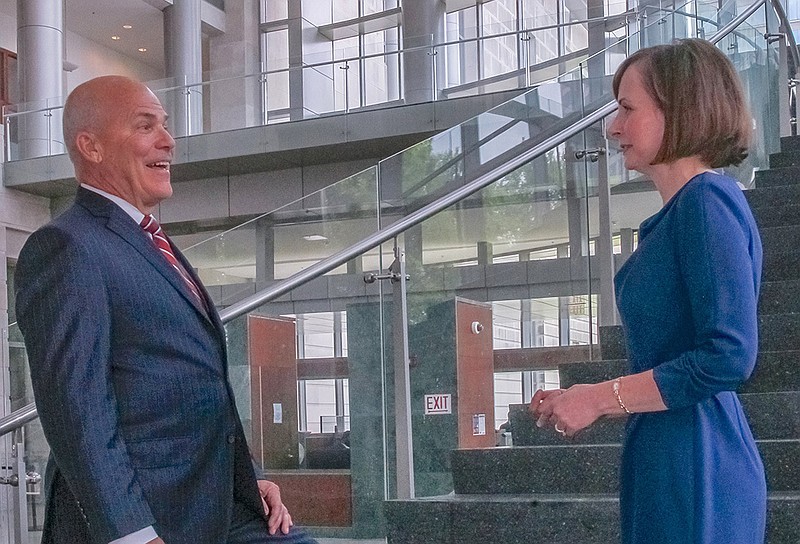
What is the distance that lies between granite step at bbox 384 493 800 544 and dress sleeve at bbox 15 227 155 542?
161 centimetres

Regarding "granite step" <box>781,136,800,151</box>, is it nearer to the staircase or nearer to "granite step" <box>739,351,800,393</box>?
the staircase

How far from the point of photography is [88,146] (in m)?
1.89

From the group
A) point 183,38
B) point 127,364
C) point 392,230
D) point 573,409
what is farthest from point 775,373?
point 183,38

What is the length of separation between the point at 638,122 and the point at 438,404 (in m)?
2.27

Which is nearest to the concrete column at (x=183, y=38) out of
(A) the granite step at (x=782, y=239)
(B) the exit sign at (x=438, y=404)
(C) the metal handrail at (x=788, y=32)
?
(C) the metal handrail at (x=788, y=32)

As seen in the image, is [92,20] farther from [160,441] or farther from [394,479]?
[160,441]

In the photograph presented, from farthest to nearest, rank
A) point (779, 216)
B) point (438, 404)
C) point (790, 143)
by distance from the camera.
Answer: point (790, 143), point (779, 216), point (438, 404)

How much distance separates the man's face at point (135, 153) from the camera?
6.17ft

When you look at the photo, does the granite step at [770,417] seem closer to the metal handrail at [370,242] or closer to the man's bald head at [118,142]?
the metal handrail at [370,242]

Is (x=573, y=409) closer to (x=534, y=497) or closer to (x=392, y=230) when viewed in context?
(x=534, y=497)

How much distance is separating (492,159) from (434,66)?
8.93 meters

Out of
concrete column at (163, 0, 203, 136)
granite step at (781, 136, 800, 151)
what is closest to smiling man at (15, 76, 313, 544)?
granite step at (781, 136, 800, 151)

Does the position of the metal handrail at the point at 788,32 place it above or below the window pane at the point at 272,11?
below

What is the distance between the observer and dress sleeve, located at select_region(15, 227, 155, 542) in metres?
1.59
